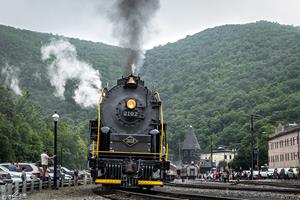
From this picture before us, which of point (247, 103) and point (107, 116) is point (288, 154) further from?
point (107, 116)

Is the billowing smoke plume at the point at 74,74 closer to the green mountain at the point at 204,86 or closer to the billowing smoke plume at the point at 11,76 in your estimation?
the green mountain at the point at 204,86

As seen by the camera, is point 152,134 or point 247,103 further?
point 247,103

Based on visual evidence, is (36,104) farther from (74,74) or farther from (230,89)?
(230,89)

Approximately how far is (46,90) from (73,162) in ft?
60.4

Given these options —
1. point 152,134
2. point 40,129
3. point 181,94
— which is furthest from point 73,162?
point 152,134

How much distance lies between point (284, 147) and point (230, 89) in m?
63.3

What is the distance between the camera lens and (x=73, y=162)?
397 ft

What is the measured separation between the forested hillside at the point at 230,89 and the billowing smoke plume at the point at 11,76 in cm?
3235

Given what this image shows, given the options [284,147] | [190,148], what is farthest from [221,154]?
[284,147]

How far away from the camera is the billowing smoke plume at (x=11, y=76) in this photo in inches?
5077

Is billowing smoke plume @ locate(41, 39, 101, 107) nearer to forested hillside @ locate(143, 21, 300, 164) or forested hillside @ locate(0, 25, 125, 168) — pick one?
forested hillside @ locate(0, 25, 125, 168)

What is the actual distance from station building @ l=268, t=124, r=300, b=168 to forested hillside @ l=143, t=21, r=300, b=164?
807 cm

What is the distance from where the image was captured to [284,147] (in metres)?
117

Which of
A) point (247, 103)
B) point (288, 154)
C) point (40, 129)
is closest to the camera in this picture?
point (40, 129)
